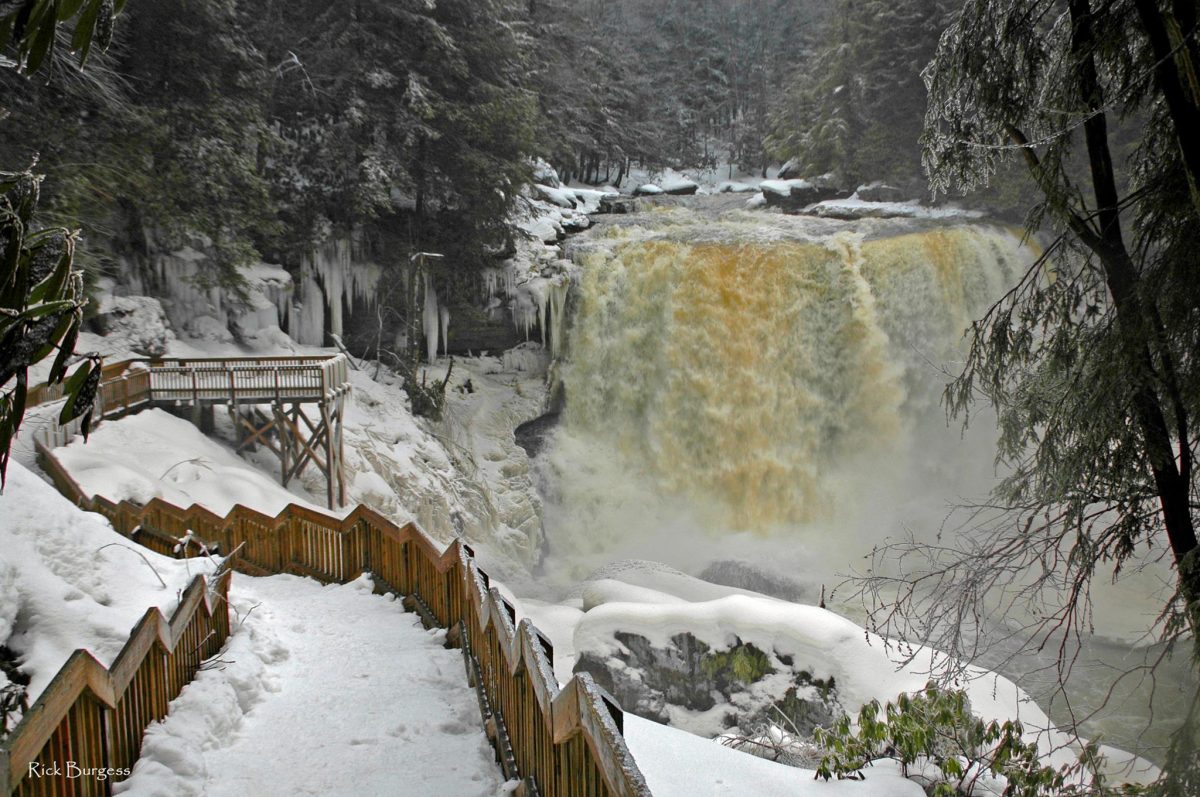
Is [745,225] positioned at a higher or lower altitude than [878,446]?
higher

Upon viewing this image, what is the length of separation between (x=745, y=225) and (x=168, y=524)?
19797mm

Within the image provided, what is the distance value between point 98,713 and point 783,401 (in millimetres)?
18747

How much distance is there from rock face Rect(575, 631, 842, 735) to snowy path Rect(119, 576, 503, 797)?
475 cm

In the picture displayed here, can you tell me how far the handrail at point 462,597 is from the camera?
3264mm

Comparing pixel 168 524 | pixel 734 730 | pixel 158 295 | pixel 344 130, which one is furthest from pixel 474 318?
pixel 734 730

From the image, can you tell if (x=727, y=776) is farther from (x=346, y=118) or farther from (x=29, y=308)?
(x=346, y=118)

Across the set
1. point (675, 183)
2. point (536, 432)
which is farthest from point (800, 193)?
point (536, 432)

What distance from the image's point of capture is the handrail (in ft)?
10.7

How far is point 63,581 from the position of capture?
19.1 ft

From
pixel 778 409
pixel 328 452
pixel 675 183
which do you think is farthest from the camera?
pixel 675 183

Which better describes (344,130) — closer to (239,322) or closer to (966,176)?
(239,322)

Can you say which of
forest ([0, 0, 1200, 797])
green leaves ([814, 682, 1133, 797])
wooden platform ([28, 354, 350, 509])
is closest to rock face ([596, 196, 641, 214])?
forest ([0, 0, 1200, 797])

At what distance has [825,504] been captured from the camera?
2081 centimetres

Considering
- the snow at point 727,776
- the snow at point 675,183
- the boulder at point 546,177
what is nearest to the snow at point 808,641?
the snow at point 727,776
